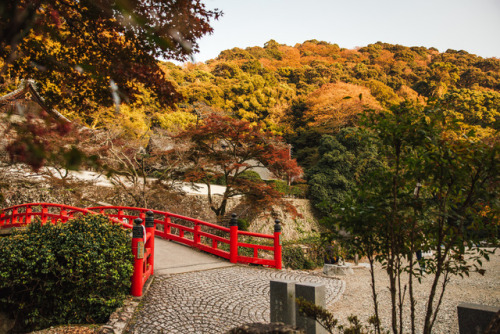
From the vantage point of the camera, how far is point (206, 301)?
441cm

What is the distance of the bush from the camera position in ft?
11.4

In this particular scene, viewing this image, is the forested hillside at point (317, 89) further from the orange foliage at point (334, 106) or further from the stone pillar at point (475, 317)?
the stone pillar at point (475, 317)

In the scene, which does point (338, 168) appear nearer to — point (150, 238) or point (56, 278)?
point (150, 238)

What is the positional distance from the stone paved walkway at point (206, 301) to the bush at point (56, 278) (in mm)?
583

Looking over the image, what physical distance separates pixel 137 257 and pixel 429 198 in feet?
13.2

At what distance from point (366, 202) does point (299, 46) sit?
53.0 m

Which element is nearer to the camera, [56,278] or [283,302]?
[283,302]

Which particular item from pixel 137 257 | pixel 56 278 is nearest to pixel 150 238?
pixel 137 257

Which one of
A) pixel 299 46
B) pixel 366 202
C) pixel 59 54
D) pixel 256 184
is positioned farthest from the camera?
pixel 299 46

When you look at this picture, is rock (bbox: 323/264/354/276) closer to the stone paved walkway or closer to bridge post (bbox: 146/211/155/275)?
the stone paved walkway

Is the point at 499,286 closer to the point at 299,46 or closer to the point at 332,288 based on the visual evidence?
the point at 332,288

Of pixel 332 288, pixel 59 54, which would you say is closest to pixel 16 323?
pixel 59 54

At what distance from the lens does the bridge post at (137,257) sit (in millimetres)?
4449

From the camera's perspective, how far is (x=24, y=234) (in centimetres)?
383
